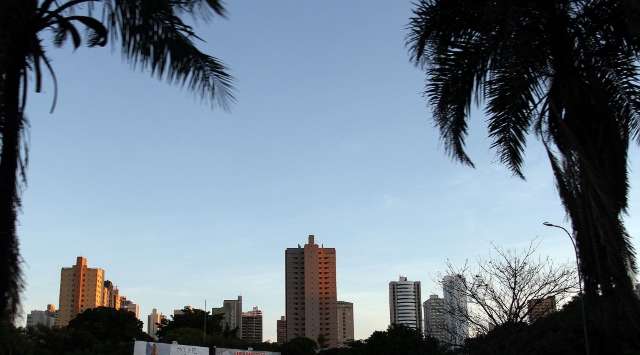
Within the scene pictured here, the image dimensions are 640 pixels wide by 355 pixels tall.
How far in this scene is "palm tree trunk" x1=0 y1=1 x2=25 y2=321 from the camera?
6828 mm

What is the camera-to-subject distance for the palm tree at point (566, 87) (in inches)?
421

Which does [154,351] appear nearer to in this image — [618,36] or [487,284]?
[487,284]

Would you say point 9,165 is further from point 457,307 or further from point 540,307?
point 540,307

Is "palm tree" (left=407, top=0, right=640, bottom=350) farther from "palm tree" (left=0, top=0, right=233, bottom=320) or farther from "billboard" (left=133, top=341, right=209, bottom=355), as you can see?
"billboard" (left=133, top=341, right=209, bottom=355)

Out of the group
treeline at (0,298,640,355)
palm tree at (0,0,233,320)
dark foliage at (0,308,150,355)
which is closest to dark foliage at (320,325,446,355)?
treeline at (0,298,640,355)

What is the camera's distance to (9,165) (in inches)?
281

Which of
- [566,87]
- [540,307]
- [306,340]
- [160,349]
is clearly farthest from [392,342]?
[566,87]

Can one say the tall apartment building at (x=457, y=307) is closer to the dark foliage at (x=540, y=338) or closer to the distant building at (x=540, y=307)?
the dark foliage at (x=540, y=338)

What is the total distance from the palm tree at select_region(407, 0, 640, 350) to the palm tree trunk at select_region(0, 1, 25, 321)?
23.5ft

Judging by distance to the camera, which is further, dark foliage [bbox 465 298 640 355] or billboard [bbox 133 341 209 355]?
billboard [bbox 133 341 209 355]

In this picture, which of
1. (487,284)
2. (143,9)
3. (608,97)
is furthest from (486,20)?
(487,284)

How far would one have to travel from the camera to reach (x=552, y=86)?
1182cm

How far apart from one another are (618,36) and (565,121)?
1.66 metres

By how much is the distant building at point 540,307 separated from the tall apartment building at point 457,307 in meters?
3.22
